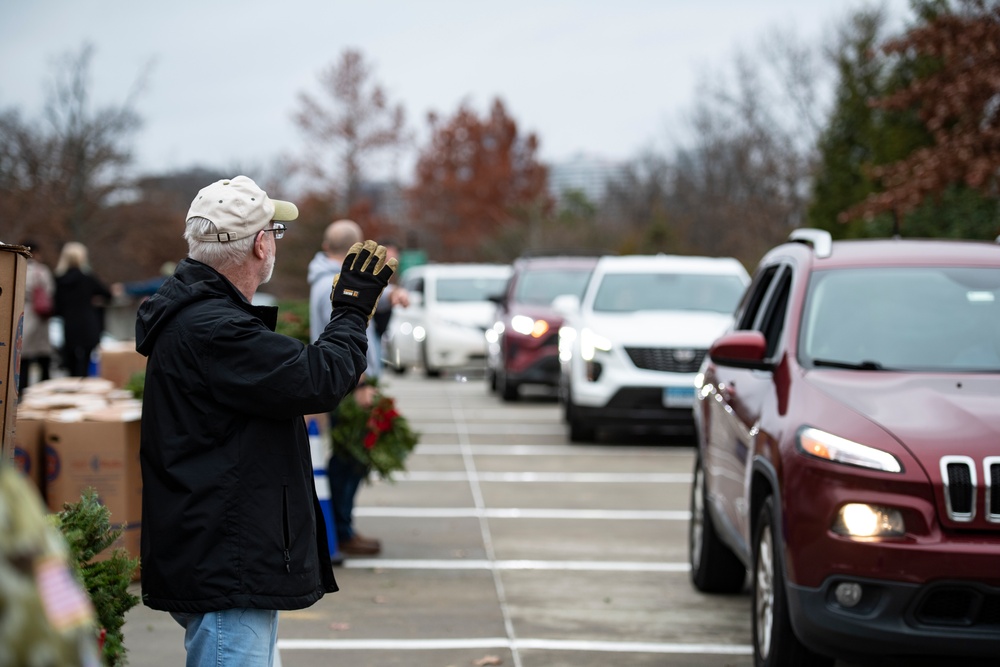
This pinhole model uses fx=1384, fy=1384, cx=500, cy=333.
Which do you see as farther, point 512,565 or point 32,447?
point 512,565

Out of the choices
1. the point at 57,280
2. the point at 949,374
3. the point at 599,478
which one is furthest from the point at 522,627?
the point at 57,280

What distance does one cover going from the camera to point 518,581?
775cm

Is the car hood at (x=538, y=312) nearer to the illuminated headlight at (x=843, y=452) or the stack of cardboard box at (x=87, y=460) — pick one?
the stack of cardboard box at (x=87, y=460)

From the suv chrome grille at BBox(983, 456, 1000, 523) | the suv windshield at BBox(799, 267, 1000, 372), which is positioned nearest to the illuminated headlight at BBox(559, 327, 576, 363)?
the suv windshield at BBox(799, 267, 1000, 372)

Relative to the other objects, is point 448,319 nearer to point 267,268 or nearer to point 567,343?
point 567,343

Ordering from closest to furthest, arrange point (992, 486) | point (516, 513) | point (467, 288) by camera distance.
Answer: point (992, 486), point (516, 513), point (467, 288)

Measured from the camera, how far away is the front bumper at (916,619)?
179 inches

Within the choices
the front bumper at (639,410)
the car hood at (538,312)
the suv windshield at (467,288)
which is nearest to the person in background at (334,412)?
the front bumper at (639,410)

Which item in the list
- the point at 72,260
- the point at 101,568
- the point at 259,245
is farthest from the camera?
the point at 72,260

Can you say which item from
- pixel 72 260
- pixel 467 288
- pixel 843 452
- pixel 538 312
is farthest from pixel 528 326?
pixel 843 452

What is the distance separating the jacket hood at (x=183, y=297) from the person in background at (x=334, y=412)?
4.20 metres

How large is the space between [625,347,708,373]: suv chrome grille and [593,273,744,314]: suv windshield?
907mm

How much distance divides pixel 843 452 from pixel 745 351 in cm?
109

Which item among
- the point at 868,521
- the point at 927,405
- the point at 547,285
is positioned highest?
the point at 927,405
